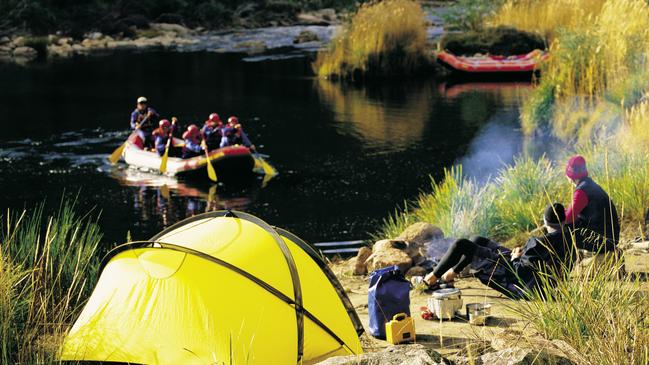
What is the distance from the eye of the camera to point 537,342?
630 cm

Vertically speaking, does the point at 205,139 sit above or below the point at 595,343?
below

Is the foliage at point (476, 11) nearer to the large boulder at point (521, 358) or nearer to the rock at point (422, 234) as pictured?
the rock at point (422, 234)

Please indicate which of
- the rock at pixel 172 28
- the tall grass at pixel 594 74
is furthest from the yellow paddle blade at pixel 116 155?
the rock at pixel 172 28

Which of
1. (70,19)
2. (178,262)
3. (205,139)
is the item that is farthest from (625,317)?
(70,19)

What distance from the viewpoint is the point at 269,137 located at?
2334cm

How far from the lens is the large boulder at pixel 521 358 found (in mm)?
5727

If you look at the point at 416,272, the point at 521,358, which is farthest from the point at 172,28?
the point at 521,358

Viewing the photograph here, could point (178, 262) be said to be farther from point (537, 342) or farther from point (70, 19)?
point (70, 19)

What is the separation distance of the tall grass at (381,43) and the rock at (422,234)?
66.4 ft

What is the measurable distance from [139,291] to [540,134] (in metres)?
13.3

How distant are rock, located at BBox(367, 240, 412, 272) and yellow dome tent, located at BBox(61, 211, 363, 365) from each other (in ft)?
8.29

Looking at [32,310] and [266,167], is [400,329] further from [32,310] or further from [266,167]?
[266,167]

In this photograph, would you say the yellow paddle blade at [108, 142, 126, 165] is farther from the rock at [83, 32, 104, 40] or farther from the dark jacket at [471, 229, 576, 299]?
the rock at [83, 32, 104, 40]

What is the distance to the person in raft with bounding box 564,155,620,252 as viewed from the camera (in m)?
8.69
